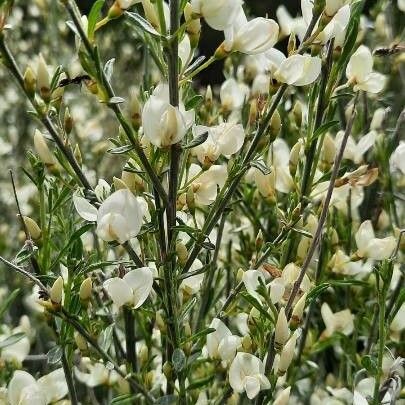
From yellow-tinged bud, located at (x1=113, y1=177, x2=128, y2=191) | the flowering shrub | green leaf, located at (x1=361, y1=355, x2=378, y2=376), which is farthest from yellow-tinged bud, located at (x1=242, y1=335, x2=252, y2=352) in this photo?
yellow-tinged bud, located at (x1=113, y1=177, x2=128, y2=191)

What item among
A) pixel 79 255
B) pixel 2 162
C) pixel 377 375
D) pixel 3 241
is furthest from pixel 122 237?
pixel 2 162

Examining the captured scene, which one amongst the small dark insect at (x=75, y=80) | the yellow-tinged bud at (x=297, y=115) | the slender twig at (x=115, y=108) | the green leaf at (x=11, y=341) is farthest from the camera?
the yellow-tinged bud at (x=297, y=115)

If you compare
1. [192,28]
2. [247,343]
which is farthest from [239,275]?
[192,28]

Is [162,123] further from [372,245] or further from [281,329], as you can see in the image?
[372,245]

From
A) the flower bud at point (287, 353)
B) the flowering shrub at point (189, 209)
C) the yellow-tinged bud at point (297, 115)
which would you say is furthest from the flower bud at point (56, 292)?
the yellow-tinged bud at point (297, 115)

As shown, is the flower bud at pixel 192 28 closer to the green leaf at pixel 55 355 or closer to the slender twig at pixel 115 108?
the slender twig at pixel 115 108

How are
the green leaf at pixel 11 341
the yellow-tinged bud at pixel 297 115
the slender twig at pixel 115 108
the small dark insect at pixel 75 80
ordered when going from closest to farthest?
the slender twig at pixel 115 108 < the small dark insect at pixel 75 80 < the green leaf at pixel 11 341 < the yellow-tinged bud at pixel 297 115

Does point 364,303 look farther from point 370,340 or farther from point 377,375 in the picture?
point 377,375
